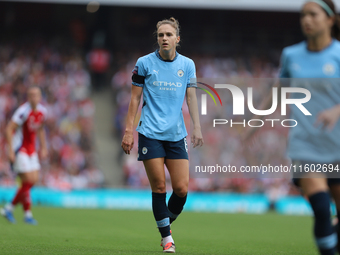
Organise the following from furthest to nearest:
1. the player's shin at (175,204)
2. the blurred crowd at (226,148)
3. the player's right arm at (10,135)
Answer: the blurred crowd at (226,148) → the player's right arm at (10,135) → the player's shin at (175,204)

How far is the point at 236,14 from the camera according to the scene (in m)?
28.2

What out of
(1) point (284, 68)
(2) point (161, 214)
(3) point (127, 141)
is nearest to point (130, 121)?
(3) point (127, 141)

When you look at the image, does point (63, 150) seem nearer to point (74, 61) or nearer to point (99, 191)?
point (99, 191)

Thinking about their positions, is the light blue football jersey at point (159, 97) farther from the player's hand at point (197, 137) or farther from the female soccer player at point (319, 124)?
the female soccer player at point (319, 124)

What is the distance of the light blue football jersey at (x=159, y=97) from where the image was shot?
607 cm

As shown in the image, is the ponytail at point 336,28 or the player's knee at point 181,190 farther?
the player's knee at point 181,190

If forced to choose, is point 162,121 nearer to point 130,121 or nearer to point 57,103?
point 130,121

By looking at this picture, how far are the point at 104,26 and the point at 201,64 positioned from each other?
5.50 m

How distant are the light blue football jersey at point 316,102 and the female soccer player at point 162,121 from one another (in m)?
1.95

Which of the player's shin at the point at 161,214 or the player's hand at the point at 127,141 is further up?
the player's hand at the point at 127,141

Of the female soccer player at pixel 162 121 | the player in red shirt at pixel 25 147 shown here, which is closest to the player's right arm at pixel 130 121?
the female soccer player at pixel 162 121

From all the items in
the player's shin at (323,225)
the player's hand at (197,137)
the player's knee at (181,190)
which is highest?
the player's hand at (197,137)

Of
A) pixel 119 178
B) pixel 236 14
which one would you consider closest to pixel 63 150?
pixel 119 178

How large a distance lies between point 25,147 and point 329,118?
7.91 metres
